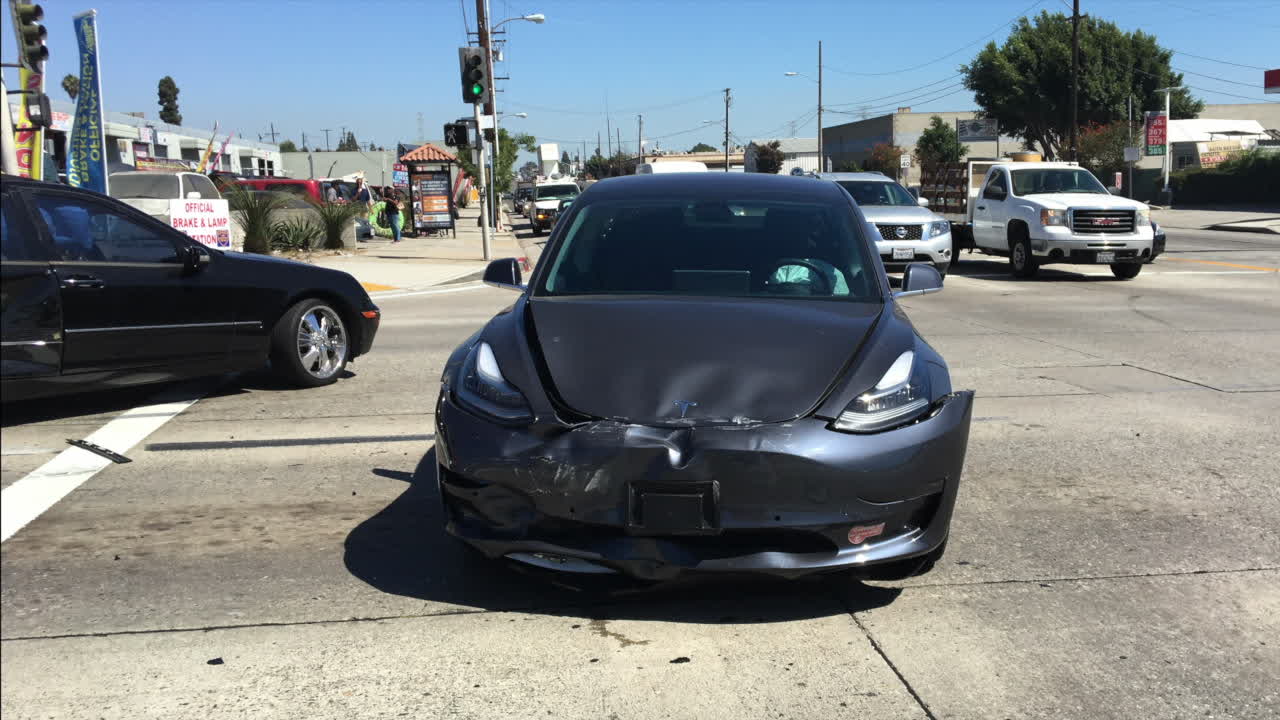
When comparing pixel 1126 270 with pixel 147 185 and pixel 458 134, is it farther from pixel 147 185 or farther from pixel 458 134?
pixel 147 185

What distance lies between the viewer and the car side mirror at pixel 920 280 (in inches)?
213

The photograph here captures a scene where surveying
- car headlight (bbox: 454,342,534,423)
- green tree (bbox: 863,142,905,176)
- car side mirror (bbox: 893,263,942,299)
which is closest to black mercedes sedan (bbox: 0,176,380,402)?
car headlight (bbox: 454,342,534,423)

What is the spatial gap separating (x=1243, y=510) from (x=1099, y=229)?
43.7 ft

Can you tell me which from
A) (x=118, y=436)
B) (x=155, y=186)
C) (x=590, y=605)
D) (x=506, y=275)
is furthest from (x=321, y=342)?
(x=155, y=186)

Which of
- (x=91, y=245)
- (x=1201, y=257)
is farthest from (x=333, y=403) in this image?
(x=1201, y=257)

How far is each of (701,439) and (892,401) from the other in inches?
30.0

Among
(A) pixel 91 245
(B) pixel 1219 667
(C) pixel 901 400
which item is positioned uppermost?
Result: (A) pixel 91 245

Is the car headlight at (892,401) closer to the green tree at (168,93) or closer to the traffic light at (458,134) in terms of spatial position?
the green tree at (168,93)

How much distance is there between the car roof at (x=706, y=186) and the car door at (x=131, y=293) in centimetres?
274

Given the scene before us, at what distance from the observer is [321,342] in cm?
835

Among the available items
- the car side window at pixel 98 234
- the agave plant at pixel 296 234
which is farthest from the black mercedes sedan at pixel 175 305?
the agave plant at pixel 296 234

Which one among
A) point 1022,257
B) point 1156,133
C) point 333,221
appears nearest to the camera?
point 1022,257

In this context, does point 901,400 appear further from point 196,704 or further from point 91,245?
point 91,245

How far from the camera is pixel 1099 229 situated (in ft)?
57.1
